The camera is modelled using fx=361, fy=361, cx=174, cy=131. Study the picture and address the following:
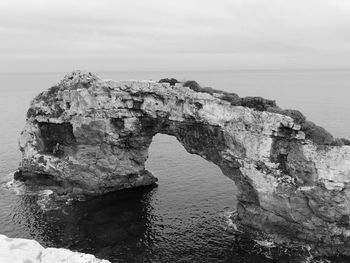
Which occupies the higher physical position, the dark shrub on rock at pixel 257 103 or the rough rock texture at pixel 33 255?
the dark shrub on rock at pixel 257 103

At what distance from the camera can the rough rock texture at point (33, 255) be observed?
2695 centimetres

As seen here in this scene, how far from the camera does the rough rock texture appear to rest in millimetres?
26953

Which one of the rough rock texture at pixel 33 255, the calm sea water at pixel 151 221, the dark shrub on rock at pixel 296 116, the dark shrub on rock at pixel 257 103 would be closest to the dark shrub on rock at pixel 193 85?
the dark shrub on rock at pixel 257 103

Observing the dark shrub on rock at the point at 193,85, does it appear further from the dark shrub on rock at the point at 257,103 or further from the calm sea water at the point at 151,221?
the calm sea water at the point at 151,221

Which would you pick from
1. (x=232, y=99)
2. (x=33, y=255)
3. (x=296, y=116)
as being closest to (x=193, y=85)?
(x=232, y=99)

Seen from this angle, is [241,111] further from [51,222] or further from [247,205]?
[51,222]

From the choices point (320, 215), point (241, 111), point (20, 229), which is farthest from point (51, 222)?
point (320, 215)

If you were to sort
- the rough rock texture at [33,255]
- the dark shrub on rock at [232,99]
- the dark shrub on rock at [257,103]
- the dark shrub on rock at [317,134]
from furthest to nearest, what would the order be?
the dark shrub on rock at [232,99] → the dark shrub on rock at [257,103] → the dark shrub on rock at [317,134] → the rough rock texture at [33,255]

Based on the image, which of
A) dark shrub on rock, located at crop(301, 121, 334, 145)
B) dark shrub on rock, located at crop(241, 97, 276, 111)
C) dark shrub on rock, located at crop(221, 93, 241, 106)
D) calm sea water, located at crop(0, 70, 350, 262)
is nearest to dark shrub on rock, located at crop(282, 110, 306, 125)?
dark shrub on rock, located at crop(301, 121, 334, 145)

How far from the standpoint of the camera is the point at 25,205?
63.6m

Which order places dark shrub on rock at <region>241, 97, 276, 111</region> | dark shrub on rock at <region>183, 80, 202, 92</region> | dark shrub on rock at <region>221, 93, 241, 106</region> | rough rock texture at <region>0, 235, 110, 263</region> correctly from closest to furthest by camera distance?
rough rock texture at <region>0, 235, 110, 263</region> < dark shrub on rock at <region>241, 97, 276, 111</region> < dark shrub on rock at <region>221, 93, 241, 106</region> < dark shrub on rock at <region>183, 80, 202, 92</region>

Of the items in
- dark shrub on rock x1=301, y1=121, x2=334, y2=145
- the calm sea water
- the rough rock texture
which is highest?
dark shrub on rock x1=301, y1=121, x2=334, y2=145

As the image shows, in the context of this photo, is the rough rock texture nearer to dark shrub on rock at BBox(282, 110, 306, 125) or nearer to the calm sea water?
the calm sea water

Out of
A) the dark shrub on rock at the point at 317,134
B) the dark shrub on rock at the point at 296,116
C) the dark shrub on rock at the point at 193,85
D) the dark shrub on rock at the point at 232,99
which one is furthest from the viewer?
the dark shrub on rock at the point at 193,85
